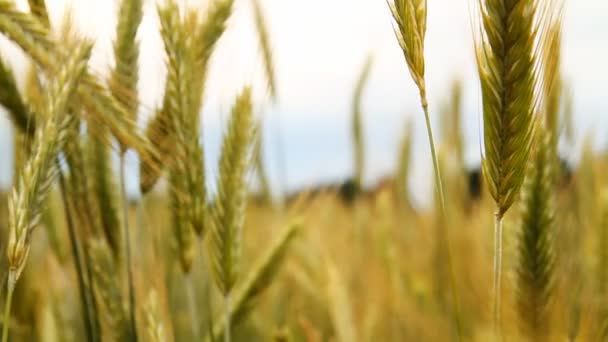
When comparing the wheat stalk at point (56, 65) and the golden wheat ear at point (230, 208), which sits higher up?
the wheat stalk at point (56, 65)

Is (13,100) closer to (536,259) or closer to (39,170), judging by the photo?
(39,170)

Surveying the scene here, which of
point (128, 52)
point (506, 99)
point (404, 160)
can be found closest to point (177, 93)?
point (128, 52)

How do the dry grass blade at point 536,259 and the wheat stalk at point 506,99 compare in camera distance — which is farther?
the dry grass blade at point 536,259

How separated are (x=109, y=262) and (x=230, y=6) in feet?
1.29

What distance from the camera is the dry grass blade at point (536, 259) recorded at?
927 millimetres

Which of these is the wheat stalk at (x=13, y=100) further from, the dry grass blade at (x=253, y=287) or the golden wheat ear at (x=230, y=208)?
the dry grass blade at (x=253, y=287)

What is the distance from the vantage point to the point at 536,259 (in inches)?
36.5

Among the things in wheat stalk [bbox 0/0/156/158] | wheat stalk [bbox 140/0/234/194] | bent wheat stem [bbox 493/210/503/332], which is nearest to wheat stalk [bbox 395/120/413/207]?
wheat stalk [bbox 140/0/234/194]

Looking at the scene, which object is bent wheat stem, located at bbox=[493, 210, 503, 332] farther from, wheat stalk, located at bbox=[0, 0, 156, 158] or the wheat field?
wheat stalk, located at bbox=[0, 0, 156, 158]

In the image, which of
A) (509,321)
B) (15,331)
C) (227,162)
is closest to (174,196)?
(227,162)

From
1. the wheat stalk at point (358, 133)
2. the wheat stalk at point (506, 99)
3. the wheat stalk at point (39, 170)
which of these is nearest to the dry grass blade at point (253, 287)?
the wheat stalk at point (39, 170)

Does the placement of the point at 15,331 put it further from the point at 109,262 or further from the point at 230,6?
the point at 230,6

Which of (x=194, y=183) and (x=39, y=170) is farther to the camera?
(x=194, y=183)

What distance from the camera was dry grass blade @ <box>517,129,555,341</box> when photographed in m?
0.93
